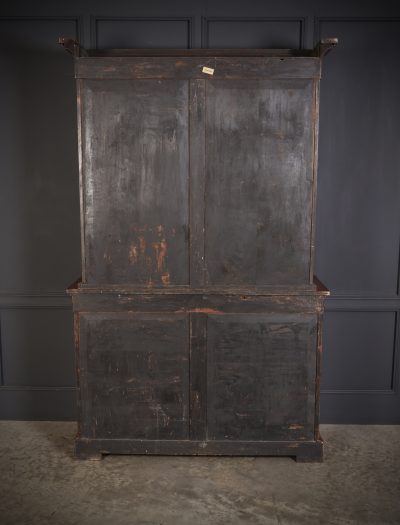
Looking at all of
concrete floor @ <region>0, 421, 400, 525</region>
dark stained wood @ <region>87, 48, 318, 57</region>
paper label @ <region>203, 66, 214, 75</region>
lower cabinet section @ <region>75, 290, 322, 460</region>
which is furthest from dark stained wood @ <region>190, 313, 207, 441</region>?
dark stained wood @ <region>87, 48, 318, 57</region>

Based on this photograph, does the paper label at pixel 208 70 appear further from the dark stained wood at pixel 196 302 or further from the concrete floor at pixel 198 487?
the concrete floor at pixel 198 487

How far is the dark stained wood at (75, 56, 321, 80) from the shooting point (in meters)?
3.04

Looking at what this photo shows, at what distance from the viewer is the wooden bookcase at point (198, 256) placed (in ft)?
10.1

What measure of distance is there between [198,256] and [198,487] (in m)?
1.31

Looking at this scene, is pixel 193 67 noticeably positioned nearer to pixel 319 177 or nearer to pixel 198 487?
pixel 319 177

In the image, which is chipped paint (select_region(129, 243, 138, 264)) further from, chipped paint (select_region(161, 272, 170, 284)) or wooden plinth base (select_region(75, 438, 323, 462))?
wooden plinth base (select_region(75, 438, 323, 462))

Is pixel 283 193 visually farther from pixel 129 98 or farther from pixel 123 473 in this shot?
pixel 123 473

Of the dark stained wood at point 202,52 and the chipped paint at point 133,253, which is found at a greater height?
the dark stained wood at point 202,52

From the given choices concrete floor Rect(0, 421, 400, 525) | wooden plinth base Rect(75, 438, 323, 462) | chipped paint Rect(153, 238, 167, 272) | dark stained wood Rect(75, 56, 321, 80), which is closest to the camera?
concrete floor Rect(0, 421, 400, 525)

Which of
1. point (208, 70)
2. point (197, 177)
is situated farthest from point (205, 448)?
point (208, 70)

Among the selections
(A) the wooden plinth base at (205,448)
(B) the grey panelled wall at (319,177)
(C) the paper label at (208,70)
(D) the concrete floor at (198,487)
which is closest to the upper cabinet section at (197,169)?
(C) the paper label at (208,70)

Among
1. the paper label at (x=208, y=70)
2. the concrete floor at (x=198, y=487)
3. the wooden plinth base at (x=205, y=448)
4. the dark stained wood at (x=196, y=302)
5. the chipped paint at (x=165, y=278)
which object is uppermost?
the paper label at (x=208, y=70)

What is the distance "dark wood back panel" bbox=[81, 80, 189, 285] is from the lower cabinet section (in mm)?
307

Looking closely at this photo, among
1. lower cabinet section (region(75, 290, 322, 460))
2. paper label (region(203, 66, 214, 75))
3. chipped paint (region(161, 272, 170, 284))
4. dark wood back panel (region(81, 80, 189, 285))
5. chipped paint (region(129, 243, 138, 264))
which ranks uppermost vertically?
paper label (region(203, 66, 214, 75))
